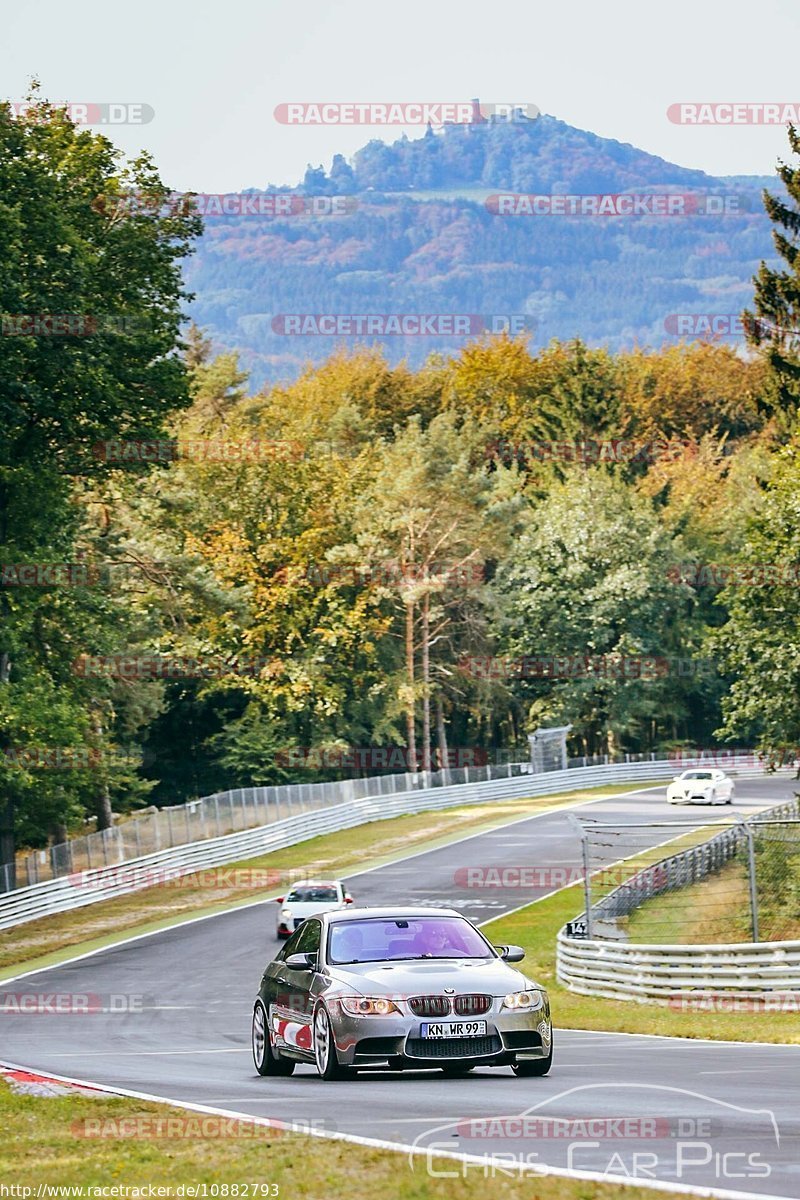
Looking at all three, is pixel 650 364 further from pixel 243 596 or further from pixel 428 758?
pixel 243 596

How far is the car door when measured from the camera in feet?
47.6

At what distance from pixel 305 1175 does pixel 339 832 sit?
57.0 m

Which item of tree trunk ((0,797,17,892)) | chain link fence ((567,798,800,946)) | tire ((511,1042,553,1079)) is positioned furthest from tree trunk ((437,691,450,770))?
tire ((511,1042,553,1079))

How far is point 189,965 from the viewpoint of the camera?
36844 mm

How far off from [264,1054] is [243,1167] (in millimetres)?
6200

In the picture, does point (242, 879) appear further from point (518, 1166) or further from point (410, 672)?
point (518, 1166)

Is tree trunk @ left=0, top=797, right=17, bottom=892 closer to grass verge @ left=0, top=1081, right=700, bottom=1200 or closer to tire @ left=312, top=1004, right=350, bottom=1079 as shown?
tire @ left=312, top=1004, right=350, bottom=1079

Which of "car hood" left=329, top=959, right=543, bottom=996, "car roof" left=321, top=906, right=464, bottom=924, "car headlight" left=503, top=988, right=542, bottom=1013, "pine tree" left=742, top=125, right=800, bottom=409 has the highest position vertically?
"pine tree" left=742, top=125, right=800, bottom=409

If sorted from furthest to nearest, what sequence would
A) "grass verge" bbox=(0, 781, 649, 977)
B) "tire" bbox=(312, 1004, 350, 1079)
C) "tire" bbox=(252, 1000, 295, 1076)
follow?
"grass verge" bbox=(0, 781, 649, 977) < "tire" bbox=(252, 1000, 295, 1076) < "tire" bbox=(312, 1004, 350, 1079)

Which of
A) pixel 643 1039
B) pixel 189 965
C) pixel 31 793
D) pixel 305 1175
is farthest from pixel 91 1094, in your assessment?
pixel 31 793

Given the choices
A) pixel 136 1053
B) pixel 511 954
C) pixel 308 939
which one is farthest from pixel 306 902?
pixel 511 954

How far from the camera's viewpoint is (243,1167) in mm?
9586

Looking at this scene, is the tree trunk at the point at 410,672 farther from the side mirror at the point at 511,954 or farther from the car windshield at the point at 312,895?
the side mirror at the point at 511,954

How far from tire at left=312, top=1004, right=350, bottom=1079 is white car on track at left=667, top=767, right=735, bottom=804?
54.4 meters
